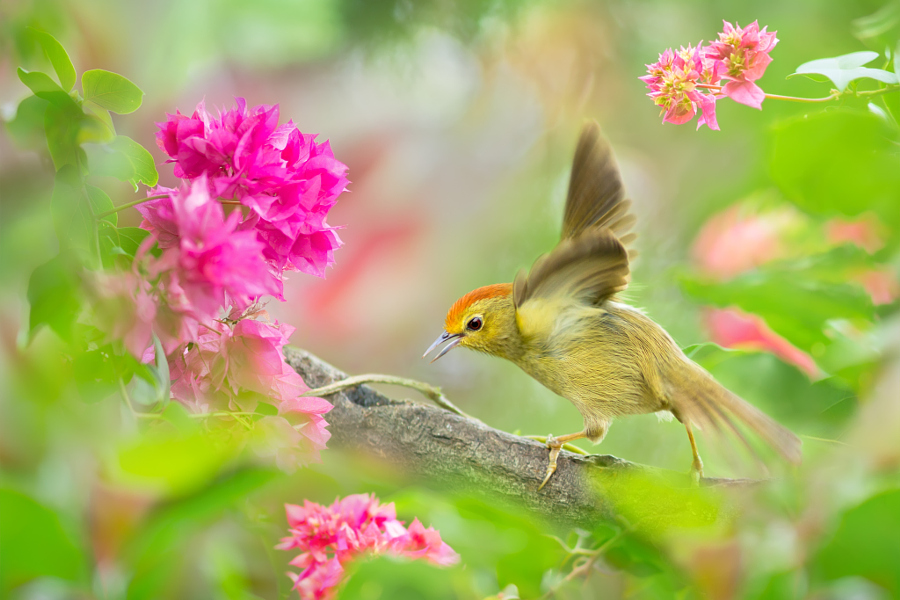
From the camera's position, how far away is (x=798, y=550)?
25 centimetres

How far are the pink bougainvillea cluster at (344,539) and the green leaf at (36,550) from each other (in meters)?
0.25

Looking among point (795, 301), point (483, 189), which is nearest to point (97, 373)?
point (795, 301)

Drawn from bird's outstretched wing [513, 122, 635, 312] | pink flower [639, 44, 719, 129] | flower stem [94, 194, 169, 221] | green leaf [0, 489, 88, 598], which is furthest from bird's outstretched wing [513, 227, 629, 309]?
green leaf [0, 489, 88, 598]

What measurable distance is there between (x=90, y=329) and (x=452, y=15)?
1.48 meters

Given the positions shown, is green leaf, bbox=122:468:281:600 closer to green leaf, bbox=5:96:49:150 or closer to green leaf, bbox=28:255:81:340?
green leaf, bbox=28:255:81:340

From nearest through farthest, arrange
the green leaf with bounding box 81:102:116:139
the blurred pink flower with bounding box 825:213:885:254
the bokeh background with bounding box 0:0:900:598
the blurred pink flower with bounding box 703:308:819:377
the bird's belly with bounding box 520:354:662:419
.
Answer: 1. the bokeh background with bounding box 0:0:900:598
2. the green leaf with bounding box 81:102:116:139
3. the bird's belly with bounding box 520:354:662:419
4. the blurred pink flower with bounding box 825:213:885:254
5. the blurred pink flower with bounding box 703:308:819:377

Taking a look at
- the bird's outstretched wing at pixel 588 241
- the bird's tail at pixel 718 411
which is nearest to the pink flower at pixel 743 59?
the bird's outstretched wing at pixel 588 241

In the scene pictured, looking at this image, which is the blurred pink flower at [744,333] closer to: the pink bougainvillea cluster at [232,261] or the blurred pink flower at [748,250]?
the blurred pink flower at [748,250]

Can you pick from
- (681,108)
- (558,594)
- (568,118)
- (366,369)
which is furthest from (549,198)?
(558,594)

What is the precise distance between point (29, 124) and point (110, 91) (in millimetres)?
50

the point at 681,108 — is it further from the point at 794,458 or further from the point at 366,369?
the point at 366,369

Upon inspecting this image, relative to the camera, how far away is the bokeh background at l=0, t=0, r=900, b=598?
30cm

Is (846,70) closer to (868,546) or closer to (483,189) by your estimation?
(868,546)

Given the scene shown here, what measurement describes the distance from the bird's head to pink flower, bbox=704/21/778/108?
35 cm
